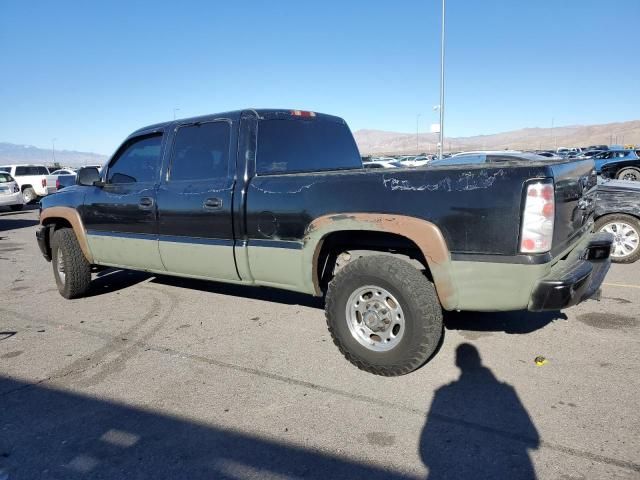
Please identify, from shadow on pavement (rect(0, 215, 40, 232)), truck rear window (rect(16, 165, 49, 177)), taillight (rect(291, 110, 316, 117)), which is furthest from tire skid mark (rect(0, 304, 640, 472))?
truck rear window (rect(16, 165, 49, 177))

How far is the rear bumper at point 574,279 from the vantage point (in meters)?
2.86

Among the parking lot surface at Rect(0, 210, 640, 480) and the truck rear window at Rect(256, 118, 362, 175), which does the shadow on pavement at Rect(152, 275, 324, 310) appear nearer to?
the parking lot surface at Rect(0, 210, 640, 480)

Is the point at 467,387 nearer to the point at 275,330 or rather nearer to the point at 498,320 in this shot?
the point at 498,320

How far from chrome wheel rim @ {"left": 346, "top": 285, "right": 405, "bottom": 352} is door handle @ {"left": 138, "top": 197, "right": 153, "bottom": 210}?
2.31m

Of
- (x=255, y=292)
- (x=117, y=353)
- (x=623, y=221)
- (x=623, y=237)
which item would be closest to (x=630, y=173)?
(x=623, y=237)

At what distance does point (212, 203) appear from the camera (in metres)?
4.12

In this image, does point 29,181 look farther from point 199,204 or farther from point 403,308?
point 403,308

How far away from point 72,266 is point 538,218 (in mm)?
4932

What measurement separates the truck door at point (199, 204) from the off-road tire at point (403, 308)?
3.61 feet

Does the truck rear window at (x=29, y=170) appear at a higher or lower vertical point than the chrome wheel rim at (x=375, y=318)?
higher

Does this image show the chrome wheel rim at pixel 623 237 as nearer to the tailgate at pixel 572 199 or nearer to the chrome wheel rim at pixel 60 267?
the tailgate at pixel 572 199

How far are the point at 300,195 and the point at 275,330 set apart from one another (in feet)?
4.81

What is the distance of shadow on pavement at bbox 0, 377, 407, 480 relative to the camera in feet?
8.06

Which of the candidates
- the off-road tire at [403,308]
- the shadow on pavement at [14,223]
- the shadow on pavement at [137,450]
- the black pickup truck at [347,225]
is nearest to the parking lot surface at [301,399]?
the shadow on pavement at [137,450]
